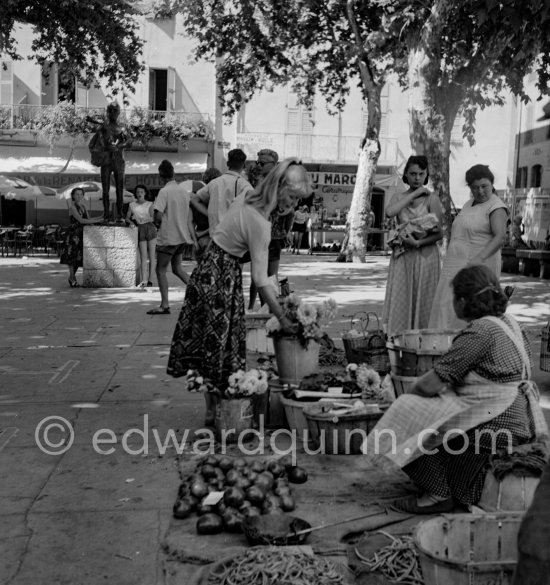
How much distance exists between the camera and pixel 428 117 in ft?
50.4

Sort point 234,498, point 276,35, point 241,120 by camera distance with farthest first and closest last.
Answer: point 241,120, point 276,35, point 234,498

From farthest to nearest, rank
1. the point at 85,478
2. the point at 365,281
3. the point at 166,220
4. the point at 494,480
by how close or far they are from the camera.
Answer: the point at 365,281
the point at 166,220
the point at 85,478
the point at 494,480

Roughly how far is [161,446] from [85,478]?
737 millimetres

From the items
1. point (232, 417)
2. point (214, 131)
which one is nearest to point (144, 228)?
point (232, 417)

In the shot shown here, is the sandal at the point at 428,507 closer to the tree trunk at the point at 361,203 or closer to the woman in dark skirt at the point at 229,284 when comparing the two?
the woman in dark skirt at the point at 229,284

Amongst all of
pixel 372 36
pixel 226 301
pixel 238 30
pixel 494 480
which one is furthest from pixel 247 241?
pixel 238 30

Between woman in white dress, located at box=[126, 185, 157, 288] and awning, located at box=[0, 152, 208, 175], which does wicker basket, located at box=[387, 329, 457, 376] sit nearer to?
woman in white dress, located at box=[126, 185, 157, 288]

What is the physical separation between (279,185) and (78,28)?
13.2m

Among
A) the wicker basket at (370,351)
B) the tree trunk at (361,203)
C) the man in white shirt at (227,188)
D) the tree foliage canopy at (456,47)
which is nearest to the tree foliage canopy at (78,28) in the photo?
the tree foliage canopy at (456,47)

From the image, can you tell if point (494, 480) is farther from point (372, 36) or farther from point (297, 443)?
point (372, 36)

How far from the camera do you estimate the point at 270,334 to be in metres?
5.89

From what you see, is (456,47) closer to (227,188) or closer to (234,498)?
(227,188)

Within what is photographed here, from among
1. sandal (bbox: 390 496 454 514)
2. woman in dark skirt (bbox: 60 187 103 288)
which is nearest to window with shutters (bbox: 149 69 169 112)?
woman in dark skirt (bbox: 60 187 103 288)

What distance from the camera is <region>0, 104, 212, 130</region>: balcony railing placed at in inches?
1315
